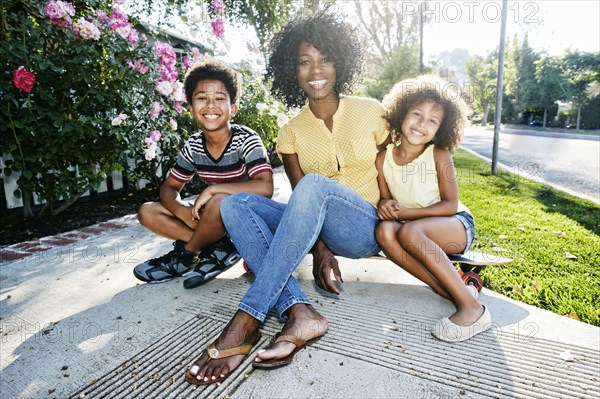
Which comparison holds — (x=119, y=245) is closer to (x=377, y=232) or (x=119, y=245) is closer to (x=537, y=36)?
(x=377, y=232)

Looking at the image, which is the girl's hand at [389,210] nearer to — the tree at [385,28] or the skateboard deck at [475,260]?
the skateboard deck at [475,260]

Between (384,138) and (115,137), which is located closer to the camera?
(384,138)

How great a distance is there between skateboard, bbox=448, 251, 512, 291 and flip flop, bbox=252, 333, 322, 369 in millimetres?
910

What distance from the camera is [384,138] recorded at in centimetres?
244

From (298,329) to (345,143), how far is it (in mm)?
1124

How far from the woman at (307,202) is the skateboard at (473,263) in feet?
1.50

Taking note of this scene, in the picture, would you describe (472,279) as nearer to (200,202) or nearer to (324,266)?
(324,266)

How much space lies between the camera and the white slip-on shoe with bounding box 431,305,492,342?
1.78 meters

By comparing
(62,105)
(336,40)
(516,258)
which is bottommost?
(516,258)

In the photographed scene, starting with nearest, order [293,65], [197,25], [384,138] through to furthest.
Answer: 1. [384,138]
2. [293,65]
3. [197,25]

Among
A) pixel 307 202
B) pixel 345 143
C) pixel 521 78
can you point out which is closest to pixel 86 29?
pixel 345 143

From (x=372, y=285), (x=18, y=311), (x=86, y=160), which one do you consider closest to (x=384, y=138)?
(x=372, y=285)

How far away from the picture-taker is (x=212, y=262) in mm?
2514

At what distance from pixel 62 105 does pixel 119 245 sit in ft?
4.12
